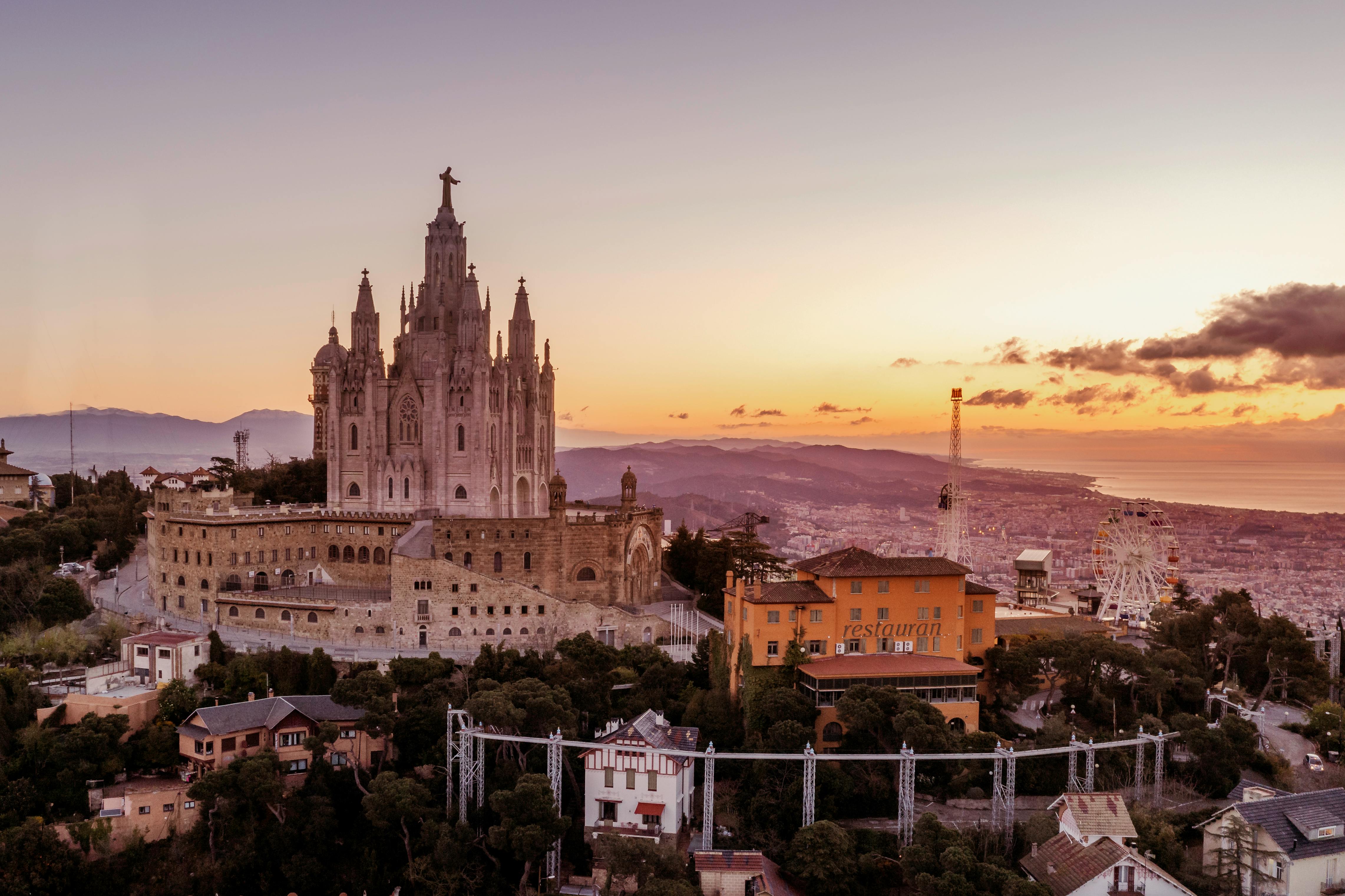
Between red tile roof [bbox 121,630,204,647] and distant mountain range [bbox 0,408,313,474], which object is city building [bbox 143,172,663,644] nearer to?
red tile roof [bbox 121,630,204,647]

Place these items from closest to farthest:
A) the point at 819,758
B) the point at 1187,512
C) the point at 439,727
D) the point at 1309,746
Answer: the point at 819,758
the point at 439,727
the point at 1309,746
the point at 1187,512

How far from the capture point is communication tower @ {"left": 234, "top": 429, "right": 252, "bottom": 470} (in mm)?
91375

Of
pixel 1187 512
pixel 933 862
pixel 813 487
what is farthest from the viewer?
pixel 813 487

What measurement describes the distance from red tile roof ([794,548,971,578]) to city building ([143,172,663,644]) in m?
15.0

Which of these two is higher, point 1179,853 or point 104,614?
point 104,614

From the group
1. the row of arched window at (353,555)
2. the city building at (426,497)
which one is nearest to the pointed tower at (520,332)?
the city building at (426,497)

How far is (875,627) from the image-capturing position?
152 feet

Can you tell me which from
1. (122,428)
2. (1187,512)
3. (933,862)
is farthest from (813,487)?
(933,862)

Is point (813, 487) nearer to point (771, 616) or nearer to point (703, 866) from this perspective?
point (771, 616)

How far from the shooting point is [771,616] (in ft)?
148

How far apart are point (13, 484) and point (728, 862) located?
69542 mm

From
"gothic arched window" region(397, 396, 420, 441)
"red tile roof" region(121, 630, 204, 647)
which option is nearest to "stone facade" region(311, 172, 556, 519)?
"gothic arched window" region(397, 396, 420, 441)

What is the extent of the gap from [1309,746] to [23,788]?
51.3m

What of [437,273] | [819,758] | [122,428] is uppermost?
[437,273]
